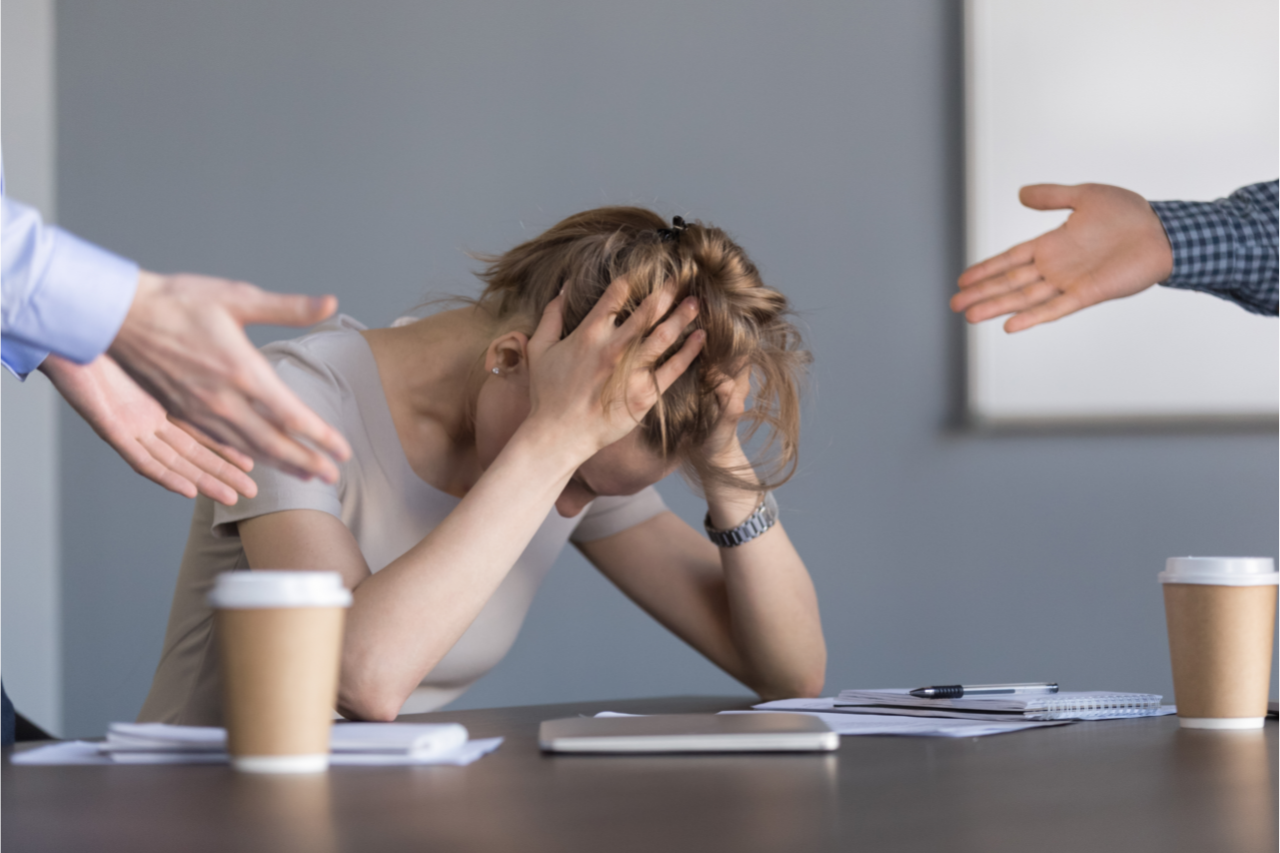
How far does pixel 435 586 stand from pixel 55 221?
2047mm

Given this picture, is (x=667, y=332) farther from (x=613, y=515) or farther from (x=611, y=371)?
(x=613, y=515)

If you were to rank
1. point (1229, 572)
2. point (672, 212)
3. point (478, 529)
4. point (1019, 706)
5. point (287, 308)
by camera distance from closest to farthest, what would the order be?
point (287, 308)
point (1229, 572)
point (1019, 706)
point (478, 529)
point (672, 212)

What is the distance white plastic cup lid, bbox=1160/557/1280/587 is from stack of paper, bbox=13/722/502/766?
21.6 inches

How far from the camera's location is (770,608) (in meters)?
1.53

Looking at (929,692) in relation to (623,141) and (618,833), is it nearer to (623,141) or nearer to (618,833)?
(618,833)

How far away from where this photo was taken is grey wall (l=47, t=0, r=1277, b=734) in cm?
229

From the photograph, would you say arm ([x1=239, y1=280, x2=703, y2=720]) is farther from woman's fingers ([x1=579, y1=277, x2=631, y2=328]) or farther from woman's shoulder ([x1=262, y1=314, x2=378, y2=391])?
woman's shoulder ([x1=262, y1=314, x2=378, y2=391])

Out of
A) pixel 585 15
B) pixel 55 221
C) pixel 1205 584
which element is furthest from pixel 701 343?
pixel 55 221

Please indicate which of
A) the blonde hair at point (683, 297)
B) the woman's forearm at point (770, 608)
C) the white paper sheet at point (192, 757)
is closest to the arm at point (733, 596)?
the woman's forearm at point (770, 608)

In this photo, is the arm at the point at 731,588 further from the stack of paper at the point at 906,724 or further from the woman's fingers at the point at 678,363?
the stack of paper at the point at 906,724

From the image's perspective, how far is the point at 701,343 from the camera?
3.91 ft

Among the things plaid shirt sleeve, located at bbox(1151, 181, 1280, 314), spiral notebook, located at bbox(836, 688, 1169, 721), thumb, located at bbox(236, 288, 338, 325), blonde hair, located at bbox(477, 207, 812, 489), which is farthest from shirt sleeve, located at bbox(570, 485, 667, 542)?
thumb, located at bbox(236, 288, 338, 325)

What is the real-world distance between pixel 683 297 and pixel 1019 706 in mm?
531

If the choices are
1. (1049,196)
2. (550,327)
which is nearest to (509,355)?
(550,327)
